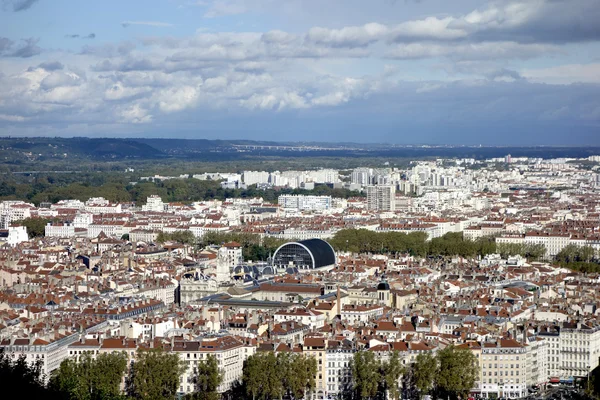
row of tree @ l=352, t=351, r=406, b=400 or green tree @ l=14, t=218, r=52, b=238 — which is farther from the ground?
row of tree @ l=352, t=351, r=406, b=400

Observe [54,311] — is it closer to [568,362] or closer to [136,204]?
[568,362]

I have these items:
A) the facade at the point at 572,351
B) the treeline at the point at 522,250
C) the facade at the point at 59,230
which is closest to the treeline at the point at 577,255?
the treeline at the point at 522,250

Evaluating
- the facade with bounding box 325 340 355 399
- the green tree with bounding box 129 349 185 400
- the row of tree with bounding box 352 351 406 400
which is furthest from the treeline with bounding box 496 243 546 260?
the green tree with bounding box 129 349 185 400

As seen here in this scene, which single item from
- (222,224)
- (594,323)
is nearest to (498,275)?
(594,323)

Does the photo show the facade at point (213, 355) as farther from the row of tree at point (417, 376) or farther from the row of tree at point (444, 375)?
the row of tree at point (444, 375)

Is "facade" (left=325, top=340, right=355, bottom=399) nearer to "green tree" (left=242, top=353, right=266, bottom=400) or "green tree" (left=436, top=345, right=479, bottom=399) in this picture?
"green tree" (left=242, top=353, right=266, bottom=400)

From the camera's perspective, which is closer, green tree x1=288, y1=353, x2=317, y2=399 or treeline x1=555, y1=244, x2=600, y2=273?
green tree x1=288, y1=353, x2=317, y2=399
